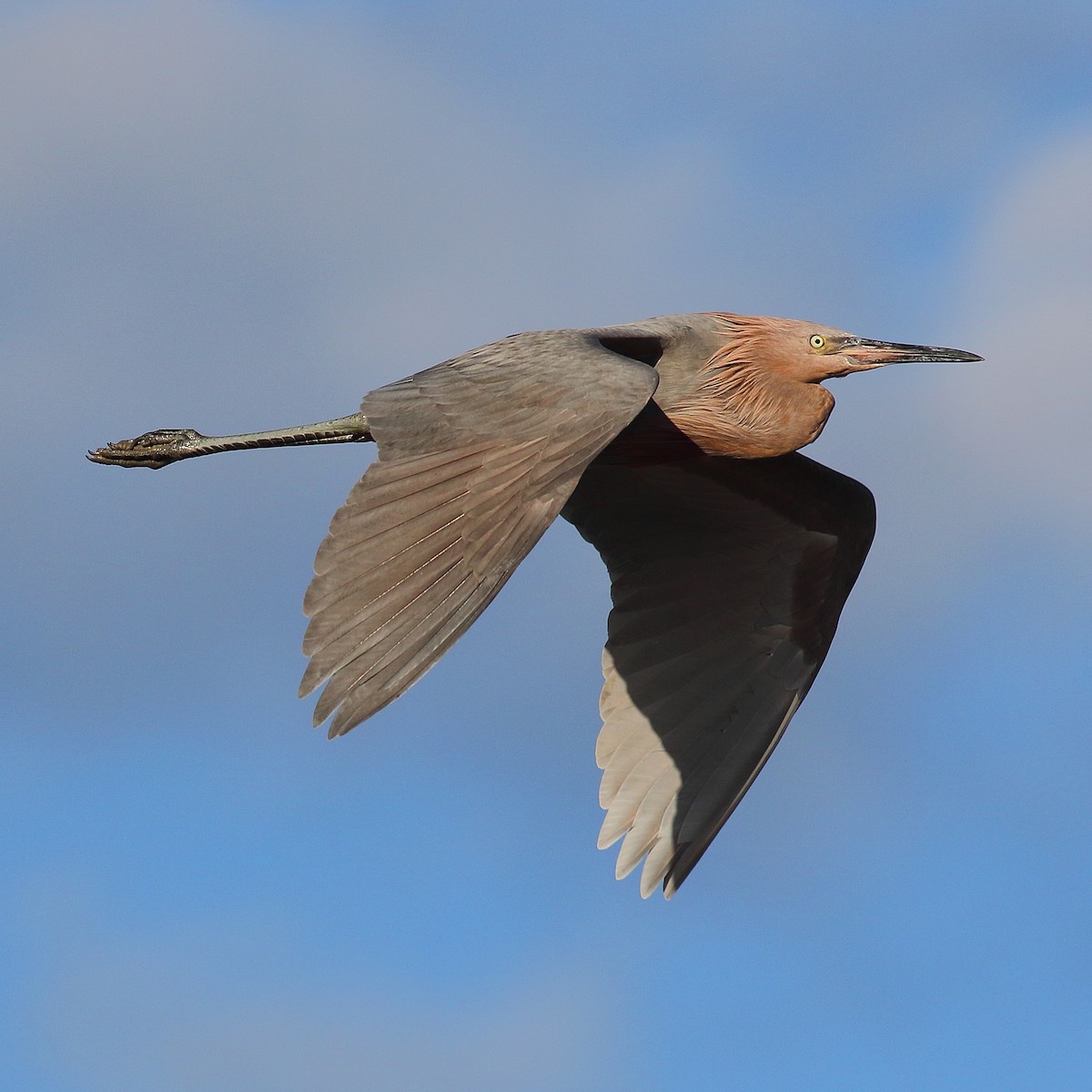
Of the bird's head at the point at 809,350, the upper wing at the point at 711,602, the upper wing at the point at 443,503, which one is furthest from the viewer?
the upper wing at the point at 711,602

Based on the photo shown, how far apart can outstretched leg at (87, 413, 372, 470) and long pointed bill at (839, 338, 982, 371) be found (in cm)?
242

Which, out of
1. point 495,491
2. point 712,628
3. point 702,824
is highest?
point 495,491

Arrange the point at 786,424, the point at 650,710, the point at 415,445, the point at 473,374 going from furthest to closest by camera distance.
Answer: the point at 650,710 → the point at 786,424 → the point at 473,374 → the point at 415,445

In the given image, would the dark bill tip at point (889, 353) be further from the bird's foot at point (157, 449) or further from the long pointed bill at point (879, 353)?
the bird's foot at point (157, 449)

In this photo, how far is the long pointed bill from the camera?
916 centimetres

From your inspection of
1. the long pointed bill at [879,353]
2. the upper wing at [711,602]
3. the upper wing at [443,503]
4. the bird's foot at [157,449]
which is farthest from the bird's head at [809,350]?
the bird's foot at [157,449]

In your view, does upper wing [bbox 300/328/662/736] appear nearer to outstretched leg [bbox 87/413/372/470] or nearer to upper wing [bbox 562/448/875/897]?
outstretched leg [bbox 87/413/372/470]

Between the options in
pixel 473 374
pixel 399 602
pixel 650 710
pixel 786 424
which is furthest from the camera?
pixel 650 710

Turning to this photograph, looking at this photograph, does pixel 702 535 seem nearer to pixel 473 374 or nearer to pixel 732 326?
pixel 732 326

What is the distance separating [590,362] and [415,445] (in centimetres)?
84

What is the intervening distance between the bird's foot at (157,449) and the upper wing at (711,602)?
6.82 ft

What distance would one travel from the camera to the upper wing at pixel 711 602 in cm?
973

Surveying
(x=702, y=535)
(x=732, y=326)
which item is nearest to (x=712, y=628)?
(x=702, y=535)

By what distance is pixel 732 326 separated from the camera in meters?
9.25
